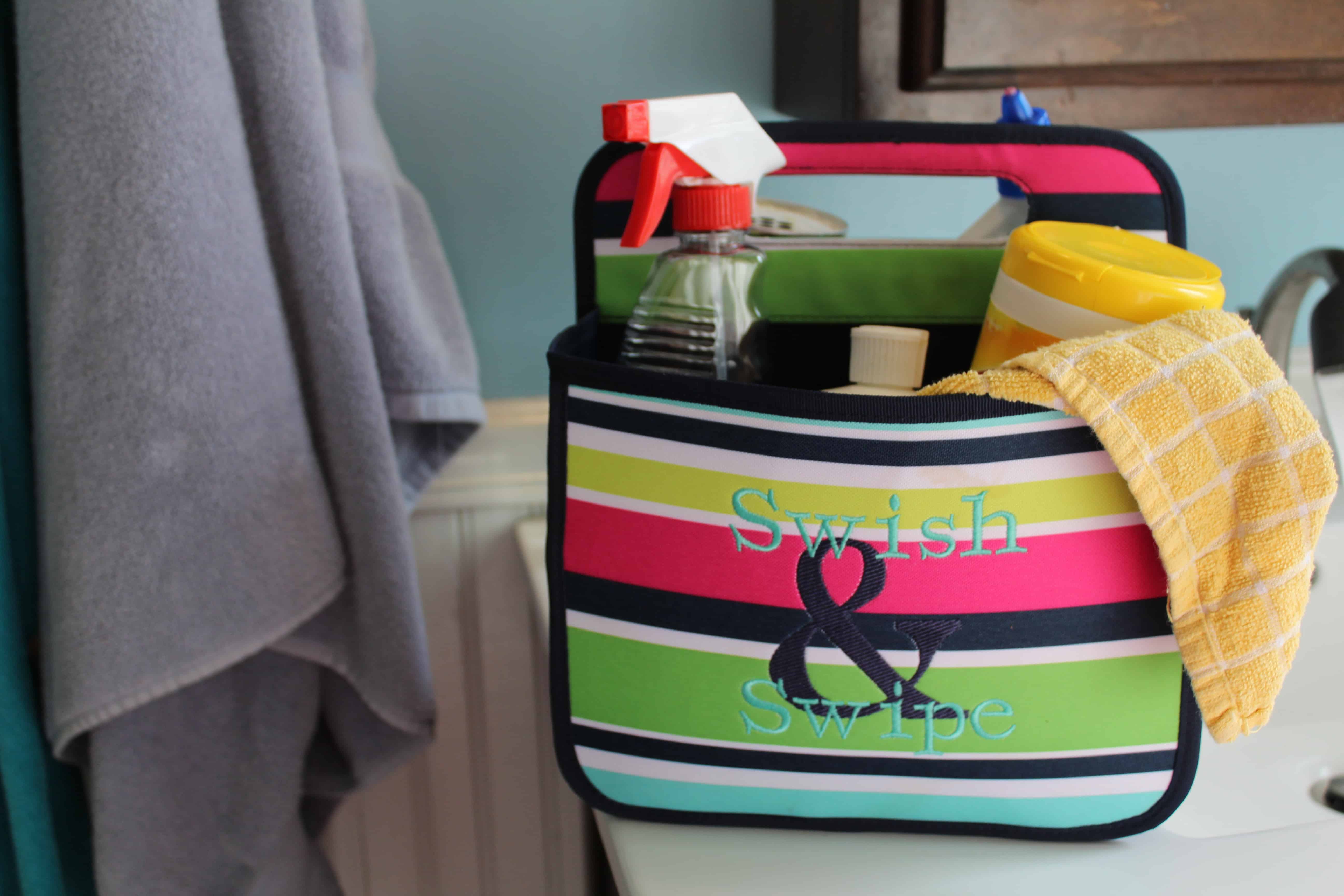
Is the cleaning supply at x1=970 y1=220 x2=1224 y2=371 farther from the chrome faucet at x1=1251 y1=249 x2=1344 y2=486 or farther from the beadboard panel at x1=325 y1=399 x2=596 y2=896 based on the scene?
the beadboard panel at x1=325 y1=399 x2=596 y2=896

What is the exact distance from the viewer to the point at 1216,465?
0.34m

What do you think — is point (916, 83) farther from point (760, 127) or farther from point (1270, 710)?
point (1270, 710)

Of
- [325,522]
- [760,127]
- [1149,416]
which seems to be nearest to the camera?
[1149,416]

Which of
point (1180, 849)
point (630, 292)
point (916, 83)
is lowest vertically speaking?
point (1180, 849)

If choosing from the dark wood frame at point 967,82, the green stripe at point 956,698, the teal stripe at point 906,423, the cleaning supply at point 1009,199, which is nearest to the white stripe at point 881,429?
the teal stripe at point 906,423

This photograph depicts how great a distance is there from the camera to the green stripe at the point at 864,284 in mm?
483

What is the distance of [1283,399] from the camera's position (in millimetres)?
342

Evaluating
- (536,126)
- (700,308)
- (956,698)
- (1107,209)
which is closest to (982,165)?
(1107,209)

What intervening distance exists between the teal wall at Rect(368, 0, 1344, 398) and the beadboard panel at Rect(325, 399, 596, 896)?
3.4 inches

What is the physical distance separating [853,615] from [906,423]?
8 cm

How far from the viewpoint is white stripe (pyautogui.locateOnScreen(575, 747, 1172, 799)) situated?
39cm

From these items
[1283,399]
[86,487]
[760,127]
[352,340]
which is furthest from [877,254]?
[86,487]

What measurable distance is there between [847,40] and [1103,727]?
1.50ft

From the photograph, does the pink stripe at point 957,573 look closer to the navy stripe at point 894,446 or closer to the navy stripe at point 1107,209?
the navy stripe at point 894,446
